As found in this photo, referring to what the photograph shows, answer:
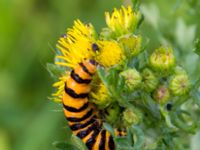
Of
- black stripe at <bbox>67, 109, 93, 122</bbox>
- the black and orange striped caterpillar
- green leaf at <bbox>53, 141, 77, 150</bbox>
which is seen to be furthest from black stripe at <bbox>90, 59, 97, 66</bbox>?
green leaf at <bbox>53, 141, 77, 150</bbox>

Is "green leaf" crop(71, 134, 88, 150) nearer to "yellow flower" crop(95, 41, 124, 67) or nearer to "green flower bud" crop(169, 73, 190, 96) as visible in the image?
"yellow flower" crop(95, 41, 124, 67)

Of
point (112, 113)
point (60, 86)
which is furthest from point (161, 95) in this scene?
point (60, 86)

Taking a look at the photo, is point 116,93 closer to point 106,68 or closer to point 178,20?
point 106,68

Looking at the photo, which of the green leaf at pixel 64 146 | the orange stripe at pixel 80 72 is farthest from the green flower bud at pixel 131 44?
the green leaf at pixel 64 146

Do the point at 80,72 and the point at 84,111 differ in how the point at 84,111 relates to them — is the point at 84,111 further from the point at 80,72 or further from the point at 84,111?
the point at 80,72

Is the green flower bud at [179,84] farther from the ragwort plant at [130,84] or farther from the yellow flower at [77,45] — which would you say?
the yellow flower at [77,45]

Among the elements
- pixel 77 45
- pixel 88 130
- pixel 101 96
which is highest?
pixel 77 45

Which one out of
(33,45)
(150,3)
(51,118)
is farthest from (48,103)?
(150,3)
